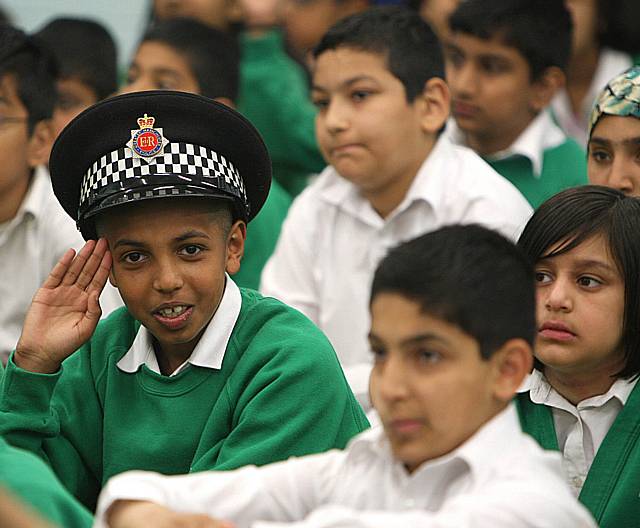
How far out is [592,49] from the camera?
5320mm

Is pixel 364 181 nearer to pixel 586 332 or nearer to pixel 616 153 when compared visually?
pixel 616 153

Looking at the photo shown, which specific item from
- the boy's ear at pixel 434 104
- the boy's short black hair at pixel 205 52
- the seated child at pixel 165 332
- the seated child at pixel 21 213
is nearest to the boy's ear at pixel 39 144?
the seated child at pixel 21 213

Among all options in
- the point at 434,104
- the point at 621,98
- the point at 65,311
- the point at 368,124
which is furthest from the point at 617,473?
the point at 434,104

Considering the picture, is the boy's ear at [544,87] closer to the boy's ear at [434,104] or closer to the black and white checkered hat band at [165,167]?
the boy's ear at [434,104]

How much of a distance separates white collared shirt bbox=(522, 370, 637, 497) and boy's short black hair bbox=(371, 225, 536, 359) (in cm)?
65

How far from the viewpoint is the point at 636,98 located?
322cm

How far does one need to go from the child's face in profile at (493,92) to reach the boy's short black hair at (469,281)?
243cm

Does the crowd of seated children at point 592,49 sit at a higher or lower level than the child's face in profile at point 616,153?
higher

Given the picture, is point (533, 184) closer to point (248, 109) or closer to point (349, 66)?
point (349, 66)

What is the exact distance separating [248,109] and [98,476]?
3.10 metres

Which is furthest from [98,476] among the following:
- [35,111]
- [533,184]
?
[533,184]

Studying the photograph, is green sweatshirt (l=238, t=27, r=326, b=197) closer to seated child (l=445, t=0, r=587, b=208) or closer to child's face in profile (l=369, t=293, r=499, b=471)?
seated child (l=445, t=0, r=587, b=208)

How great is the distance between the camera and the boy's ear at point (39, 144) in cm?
371

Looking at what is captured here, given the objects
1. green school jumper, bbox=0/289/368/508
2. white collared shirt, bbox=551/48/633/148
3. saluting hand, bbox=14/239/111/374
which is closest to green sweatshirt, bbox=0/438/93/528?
green school jumper, bbox=0/289/368/508
